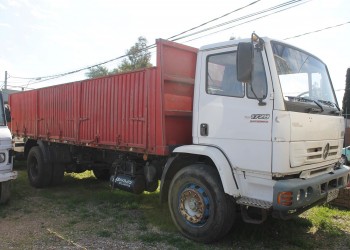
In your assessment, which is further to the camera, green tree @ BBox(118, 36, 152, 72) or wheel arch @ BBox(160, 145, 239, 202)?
green tree @ BBox(118, 36, 152, 72)

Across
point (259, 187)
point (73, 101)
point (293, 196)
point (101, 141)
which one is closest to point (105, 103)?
point (101, 141)

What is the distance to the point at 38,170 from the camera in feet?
29.3

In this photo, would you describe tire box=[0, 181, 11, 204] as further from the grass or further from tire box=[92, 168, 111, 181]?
tire box=[92, 168, 111, 181]

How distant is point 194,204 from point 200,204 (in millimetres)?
137

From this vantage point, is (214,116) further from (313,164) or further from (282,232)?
(282,232)

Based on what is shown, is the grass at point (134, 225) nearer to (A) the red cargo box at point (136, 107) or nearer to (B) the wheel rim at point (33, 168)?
(B) the wheel rim at point (33, 168)

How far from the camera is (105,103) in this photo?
6891 mm

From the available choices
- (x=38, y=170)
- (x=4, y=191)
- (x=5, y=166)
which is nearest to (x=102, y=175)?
(x=38, y=170)

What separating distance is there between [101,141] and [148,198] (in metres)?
1.77

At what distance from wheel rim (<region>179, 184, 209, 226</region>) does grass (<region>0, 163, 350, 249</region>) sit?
1.11ft

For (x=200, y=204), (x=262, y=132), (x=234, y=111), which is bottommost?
(x=200, y=204)

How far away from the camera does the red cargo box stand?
5566 mm

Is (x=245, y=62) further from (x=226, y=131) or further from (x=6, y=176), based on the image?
(x=6, y=176)

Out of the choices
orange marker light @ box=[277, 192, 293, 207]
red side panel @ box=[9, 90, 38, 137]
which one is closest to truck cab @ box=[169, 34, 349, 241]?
orange marker light @ box=[277, 192, 293, 207]
